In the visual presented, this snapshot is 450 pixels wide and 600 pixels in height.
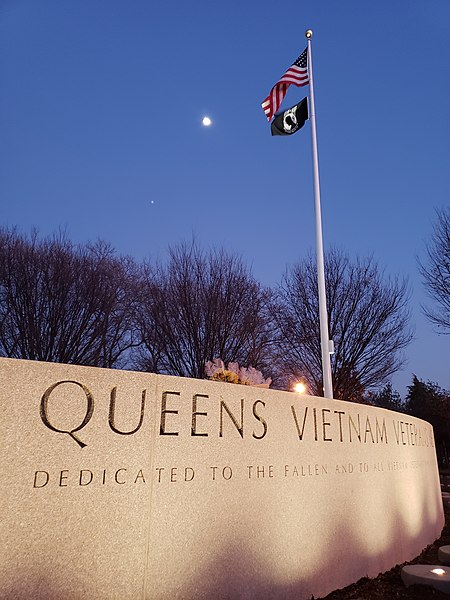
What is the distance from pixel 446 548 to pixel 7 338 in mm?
13625

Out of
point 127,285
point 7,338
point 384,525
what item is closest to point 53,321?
point 7,338

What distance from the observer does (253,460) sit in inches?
129

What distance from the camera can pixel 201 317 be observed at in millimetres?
16625

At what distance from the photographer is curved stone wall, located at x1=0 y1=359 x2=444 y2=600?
222cm

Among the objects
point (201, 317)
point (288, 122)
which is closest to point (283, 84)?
point (288, 122)

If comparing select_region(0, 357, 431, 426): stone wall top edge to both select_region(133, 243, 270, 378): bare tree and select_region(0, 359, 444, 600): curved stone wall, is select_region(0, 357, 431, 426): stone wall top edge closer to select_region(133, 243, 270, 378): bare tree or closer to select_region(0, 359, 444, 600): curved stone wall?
select_region(0, 359, 444, 600): curved stone wall

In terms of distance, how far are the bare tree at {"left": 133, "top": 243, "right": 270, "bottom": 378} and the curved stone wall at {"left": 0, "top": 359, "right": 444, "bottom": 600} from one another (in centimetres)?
1226

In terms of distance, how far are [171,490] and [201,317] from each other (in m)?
13.9

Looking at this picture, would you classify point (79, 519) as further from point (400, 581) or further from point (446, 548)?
point (446, 548)

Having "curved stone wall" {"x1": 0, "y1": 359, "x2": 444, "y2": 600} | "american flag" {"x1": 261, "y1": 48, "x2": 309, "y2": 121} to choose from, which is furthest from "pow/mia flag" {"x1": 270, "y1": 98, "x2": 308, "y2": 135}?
"curved stone wall" {"x1": 0, "y1": 359, "x2": 444, "y2": 600}

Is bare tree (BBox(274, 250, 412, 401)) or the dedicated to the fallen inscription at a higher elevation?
bare tree (BBox(274, 250, 412, 401))

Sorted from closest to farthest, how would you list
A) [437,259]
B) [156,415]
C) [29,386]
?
[29,386], [156,415], [437,259]

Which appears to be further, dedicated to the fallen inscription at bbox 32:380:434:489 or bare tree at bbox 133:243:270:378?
bare tree at bbox 133:243:270:378

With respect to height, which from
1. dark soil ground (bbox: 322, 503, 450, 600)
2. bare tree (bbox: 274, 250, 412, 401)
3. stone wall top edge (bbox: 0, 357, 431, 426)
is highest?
bare tree (bbox: 274, 250, 412, 401)
